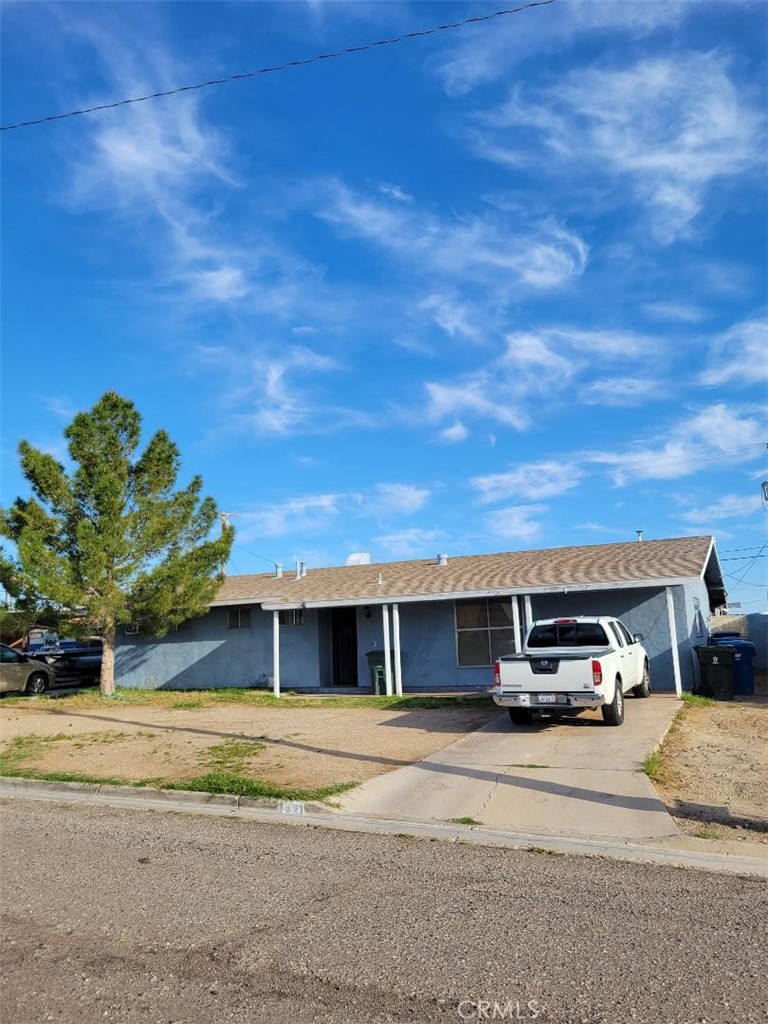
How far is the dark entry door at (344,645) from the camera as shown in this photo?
2153 centimetres

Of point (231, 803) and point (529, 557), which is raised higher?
point (529, 557)

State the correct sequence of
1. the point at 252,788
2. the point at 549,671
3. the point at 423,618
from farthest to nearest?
the point at 423,618, the point at 549,671, the point at 252,788

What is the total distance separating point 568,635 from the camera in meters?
13.0

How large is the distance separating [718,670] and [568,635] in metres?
4.88

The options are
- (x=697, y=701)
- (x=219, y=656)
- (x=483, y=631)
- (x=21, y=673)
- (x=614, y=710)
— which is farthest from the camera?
(x=219, y=656)

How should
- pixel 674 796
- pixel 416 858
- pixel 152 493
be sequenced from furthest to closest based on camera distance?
pixel 152 493 → pixel 674 796 → pixel 416 858

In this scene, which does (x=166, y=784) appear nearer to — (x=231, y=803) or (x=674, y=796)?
(x=231, y=803)

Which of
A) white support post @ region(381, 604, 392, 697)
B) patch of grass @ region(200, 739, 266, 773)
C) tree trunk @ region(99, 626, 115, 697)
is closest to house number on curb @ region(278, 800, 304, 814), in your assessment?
patch of grass @ region(200, 739, 266, 773)

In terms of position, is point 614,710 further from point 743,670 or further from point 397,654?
point 397,654

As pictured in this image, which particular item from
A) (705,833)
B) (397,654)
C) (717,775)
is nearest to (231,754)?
(717,775)

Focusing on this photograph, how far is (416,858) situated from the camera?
595 cm

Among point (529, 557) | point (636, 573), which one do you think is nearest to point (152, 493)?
point (529, 557)

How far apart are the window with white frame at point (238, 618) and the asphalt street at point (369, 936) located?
15.6 metres

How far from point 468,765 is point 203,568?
12.9m
